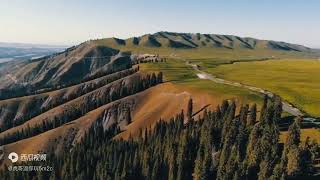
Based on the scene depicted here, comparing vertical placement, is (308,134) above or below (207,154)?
above

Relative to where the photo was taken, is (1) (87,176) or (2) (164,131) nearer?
(1) (87,176)

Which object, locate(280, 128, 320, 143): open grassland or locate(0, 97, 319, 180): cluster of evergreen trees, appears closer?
locate(0, 97, 319, 180): cluster of evergreen trees

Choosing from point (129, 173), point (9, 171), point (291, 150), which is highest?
point (291, 150)

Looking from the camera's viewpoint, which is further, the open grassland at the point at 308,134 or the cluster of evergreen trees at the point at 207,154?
the open grassland at the point at 308,134

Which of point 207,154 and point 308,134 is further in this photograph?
point 308,134

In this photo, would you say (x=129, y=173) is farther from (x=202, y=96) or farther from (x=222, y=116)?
(x=202, y=96)

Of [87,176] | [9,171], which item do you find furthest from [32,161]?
[87,176]

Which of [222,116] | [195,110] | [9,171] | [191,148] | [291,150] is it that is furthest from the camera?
[195,110]

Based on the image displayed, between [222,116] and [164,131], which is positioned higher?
[222,116]
